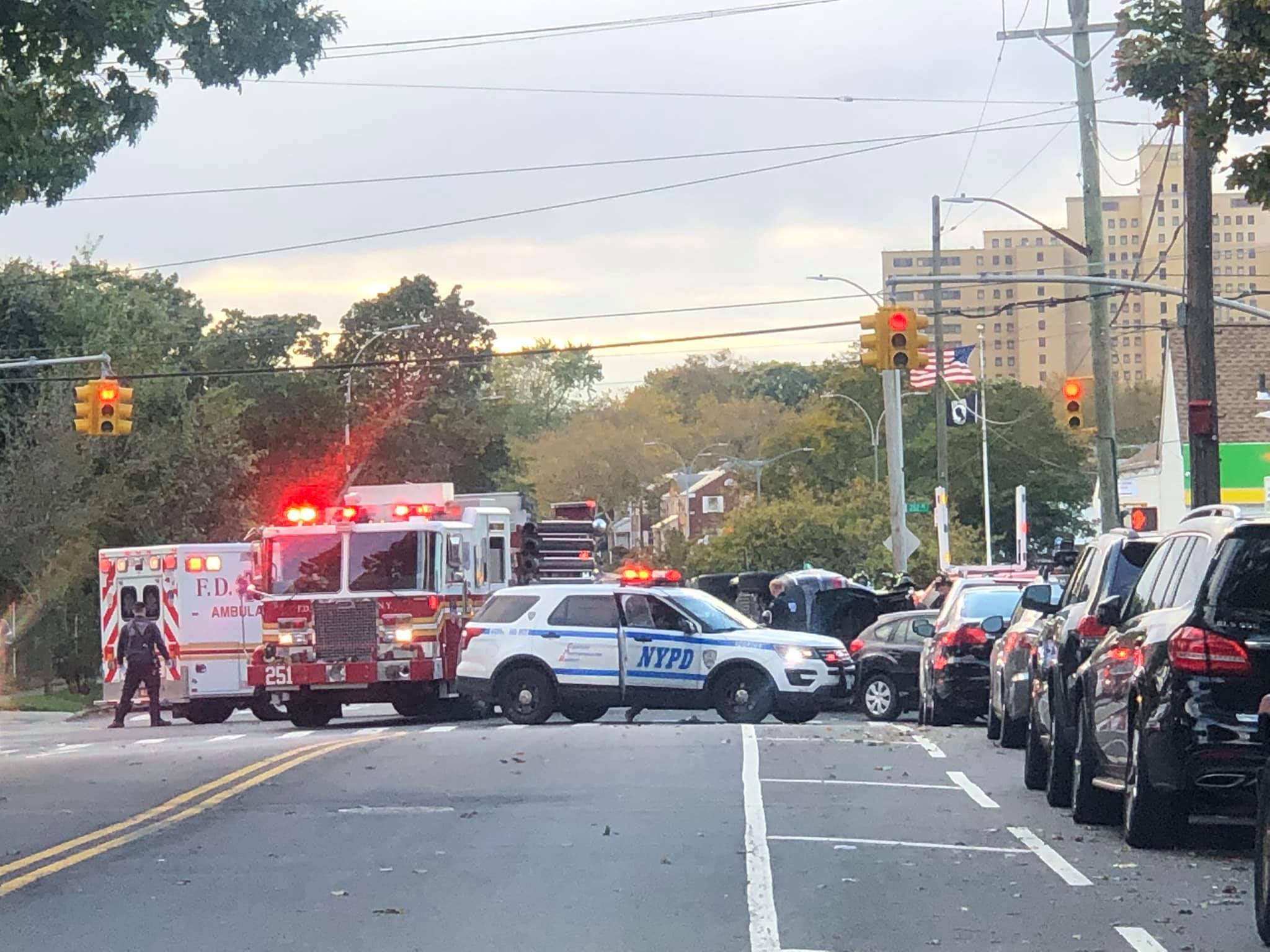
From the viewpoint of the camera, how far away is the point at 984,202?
3491 centimetres

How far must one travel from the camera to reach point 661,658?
77.4 ft

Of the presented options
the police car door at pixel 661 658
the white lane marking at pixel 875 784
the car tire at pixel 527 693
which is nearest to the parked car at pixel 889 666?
the police car door at pixel 661 658

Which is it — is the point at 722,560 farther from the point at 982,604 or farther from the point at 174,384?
the point at 982,604

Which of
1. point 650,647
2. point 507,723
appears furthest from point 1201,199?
point 507,723

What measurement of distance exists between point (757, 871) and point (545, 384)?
364 feet

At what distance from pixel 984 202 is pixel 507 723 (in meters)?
15.1

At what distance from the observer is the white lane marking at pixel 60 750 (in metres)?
21.5

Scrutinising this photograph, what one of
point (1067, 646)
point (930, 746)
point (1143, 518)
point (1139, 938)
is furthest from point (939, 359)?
point (1139, 938)

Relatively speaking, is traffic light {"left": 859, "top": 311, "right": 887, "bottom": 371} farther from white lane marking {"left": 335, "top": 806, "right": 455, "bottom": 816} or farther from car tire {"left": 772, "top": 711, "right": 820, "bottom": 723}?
white lane marking {"left": 335, "top": 806, "right": 455, "bottom": 816}

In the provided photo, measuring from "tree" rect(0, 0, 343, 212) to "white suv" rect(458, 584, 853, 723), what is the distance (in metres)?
8.76

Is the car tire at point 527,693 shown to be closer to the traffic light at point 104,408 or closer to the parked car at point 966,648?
the parked car at point 966,648

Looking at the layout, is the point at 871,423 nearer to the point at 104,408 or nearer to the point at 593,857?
the point at 104,408

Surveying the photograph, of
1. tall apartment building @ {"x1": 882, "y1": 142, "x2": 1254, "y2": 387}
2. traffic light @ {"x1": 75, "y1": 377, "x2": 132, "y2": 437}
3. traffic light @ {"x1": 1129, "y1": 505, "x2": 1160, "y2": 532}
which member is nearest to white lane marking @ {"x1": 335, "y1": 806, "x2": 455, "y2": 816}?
traffic light @ {"x1": 75, "y1": 377, "x2": 132, "y2": 437}

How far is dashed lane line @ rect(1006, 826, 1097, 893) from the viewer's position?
33.3ft
